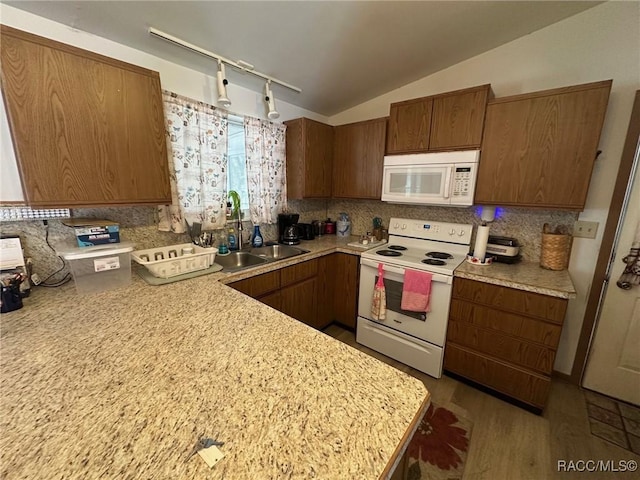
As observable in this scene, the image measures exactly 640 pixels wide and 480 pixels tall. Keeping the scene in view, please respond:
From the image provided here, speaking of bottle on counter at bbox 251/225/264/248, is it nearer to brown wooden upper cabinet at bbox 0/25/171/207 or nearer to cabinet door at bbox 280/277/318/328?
cabinet door at bbox 280/277/318/328

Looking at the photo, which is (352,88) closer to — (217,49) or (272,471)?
(217,49)

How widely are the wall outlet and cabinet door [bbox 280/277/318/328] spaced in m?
1.97

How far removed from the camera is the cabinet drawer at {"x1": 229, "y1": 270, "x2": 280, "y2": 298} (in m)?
1.65

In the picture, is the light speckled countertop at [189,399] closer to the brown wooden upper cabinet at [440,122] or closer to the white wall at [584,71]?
the brown wooden upper cabinet at [440,122]

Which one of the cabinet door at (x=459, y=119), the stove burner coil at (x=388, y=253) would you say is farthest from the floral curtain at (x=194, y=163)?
the cabinet door at (x=459, y=119)

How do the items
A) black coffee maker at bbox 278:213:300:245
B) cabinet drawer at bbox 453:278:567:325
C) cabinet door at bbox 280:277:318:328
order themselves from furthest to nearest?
black coffee maker at bbox 278:213:300:245, cabinet door at bbox 280:277:318:328, cabinet drawer at bbox 453:278:567:325

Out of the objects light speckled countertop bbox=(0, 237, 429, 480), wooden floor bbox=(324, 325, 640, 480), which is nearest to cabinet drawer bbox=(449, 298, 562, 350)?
wooden floor bbox=(324, 325, 640, 480)

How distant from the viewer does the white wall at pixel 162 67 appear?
1203 mm

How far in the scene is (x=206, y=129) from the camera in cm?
187

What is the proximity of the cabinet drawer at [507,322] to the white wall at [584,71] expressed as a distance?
0.63 m

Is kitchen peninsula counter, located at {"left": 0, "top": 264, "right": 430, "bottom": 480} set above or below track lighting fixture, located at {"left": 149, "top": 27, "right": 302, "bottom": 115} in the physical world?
below

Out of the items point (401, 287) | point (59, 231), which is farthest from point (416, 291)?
point (59, 231)

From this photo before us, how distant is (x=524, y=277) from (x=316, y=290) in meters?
1.53

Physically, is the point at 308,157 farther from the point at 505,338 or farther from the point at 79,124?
the point at 505,338
